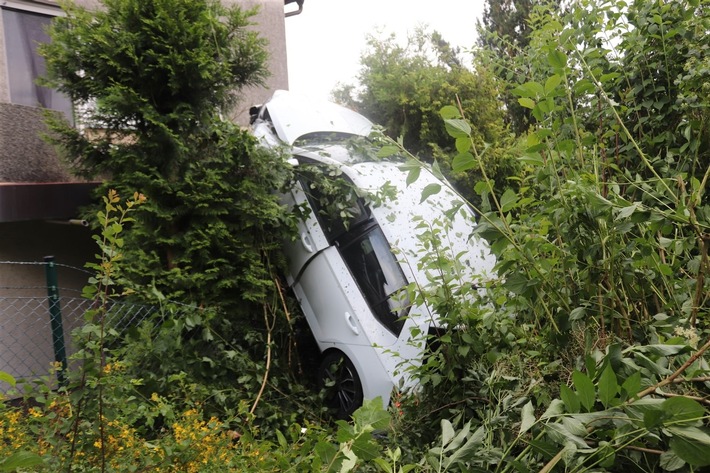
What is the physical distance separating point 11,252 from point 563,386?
5.71 m

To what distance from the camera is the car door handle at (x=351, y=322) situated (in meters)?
4.93

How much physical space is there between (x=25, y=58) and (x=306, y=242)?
3425mm

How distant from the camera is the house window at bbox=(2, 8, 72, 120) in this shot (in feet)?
18.7

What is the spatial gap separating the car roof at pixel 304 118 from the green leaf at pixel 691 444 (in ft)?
16.0

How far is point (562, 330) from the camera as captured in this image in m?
1.96

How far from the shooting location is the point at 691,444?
1.09 meters

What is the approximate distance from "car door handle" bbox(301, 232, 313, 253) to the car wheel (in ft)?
3.14

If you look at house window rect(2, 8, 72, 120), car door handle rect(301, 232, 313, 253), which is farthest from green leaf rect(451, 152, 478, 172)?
house window rect(2, 8, 72, 120)

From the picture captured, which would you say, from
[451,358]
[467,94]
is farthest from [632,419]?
[467,94]

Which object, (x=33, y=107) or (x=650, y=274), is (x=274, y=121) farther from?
(x=650, y=274)

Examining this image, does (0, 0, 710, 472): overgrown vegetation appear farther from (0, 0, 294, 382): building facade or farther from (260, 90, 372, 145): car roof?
(260, 90, 372, 145): car roof

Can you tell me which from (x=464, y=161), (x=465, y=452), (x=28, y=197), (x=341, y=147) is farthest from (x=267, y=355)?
(x=465, y=452)

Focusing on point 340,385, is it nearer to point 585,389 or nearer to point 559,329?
point 559,329

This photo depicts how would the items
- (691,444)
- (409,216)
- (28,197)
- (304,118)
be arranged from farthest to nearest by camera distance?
(304,118), (28,197), (409,216), (691,444)
